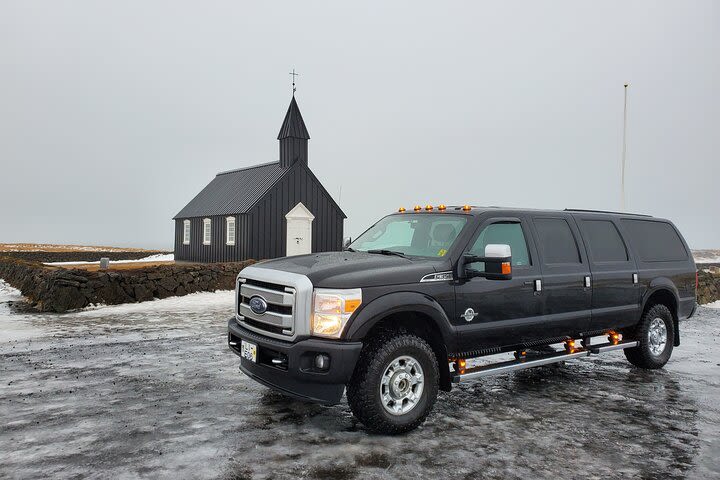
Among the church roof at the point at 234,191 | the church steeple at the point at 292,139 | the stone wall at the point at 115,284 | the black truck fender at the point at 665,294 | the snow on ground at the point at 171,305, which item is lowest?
the snow on ground at the point at 171,305

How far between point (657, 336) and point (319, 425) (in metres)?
5.52

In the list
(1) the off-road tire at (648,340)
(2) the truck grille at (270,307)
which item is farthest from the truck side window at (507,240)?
(1) the off-road tire at (648,340)

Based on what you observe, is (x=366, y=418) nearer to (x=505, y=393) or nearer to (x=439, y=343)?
(x=439, y=343)

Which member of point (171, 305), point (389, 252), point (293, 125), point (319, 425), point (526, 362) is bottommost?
point (171, 305)

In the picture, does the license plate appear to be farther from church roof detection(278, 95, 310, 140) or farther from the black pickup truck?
church roof detection(278, 95, 310, 140)

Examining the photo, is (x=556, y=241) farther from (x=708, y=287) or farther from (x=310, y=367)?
(x=708, y=287)

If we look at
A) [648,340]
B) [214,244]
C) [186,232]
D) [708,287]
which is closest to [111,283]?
[648,340]

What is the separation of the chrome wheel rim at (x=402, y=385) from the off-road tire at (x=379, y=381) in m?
0.04

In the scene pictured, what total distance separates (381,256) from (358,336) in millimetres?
1240

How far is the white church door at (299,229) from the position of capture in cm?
2812

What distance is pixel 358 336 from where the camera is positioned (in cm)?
485

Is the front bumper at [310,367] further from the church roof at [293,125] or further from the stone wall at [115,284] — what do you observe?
the church roof at [293,125]

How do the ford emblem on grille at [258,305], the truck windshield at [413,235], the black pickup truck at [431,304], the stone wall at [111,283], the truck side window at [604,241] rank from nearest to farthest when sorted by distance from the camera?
the black pickup truck at [431,304] → the ford emblem on grille at [258,305] → the truck windshield at [413,235] → the truck side window at [604,241] → the stone wall at [111,283]

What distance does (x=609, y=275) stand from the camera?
7020 mm
